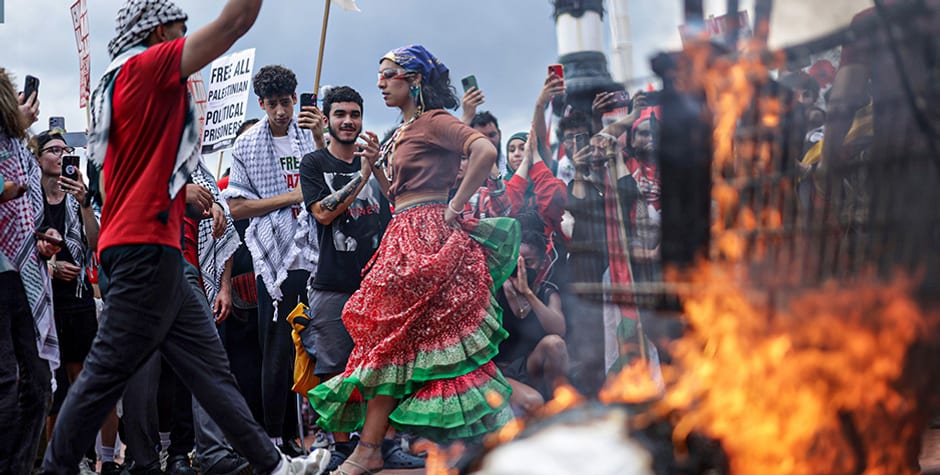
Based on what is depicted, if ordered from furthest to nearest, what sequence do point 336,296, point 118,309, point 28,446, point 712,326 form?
1. point 336,296
2. point 28,446
3. point 118,309
4. point 712,326

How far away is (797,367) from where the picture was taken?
2.15 m

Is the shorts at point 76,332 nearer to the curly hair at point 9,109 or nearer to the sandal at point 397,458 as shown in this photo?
the curly hair at point 9,109

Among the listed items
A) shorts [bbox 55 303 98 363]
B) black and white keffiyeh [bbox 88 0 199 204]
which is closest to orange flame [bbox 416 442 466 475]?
black and white keffiyeh [bbox 88 0 199 204]

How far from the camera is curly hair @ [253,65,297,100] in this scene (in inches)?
243

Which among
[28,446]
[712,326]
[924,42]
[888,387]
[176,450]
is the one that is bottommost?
[176,450]

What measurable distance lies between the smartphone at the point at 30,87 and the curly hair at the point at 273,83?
55.0 inches

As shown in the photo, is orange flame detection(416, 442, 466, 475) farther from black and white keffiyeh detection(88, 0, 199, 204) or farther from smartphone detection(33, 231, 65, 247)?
smartphone detection(33, 231, 65, 247)

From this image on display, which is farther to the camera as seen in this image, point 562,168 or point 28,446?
point 562,168

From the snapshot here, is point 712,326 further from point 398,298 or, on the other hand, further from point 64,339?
point 64,339

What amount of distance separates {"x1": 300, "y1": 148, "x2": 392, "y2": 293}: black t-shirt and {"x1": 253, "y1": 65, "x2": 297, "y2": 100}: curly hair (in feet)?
2.74

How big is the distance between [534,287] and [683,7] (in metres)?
3.80

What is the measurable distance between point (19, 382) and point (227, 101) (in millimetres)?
4732

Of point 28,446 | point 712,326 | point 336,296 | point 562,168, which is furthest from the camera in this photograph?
point 336,296

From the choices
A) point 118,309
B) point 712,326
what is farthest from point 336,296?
point 712,326
